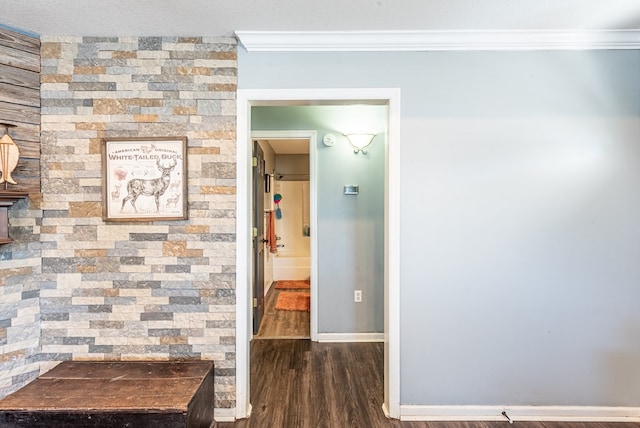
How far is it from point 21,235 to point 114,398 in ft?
3.52

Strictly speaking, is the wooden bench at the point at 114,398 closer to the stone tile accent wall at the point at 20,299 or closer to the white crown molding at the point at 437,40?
the stone tile accent wall at the point at 20,299

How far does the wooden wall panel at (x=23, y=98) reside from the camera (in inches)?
67.0

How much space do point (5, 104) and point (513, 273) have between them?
3045 millimetres

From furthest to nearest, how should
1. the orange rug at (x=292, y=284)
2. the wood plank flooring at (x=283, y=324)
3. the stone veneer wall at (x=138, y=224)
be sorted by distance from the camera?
the orange rug at (x=292, y=284) < the wood plank flooring at (x=283, y=324) < the stone veneer wall at (x=138, y=224)

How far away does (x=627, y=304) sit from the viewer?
1.86m

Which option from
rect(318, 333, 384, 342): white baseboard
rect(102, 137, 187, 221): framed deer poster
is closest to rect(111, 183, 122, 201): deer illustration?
rect(102, 137, 187, 221): framed deer poster

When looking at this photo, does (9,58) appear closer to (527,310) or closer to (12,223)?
(12,223)

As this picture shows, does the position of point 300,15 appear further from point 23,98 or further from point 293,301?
point 293,301

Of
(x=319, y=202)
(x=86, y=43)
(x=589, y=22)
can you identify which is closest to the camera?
(x=589, y=22)

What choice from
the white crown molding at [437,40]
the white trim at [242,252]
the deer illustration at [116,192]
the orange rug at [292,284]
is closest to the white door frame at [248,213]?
the white trim at [242,252]

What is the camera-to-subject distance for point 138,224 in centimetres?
184

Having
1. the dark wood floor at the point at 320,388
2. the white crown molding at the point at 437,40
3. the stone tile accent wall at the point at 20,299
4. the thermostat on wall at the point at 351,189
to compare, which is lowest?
the dark wood floor at the point at 320,388

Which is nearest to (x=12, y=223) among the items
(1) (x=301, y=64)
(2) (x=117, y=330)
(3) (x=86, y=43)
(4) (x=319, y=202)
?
(2) (x=117, y=330)

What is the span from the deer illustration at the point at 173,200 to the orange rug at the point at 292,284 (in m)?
3.10
